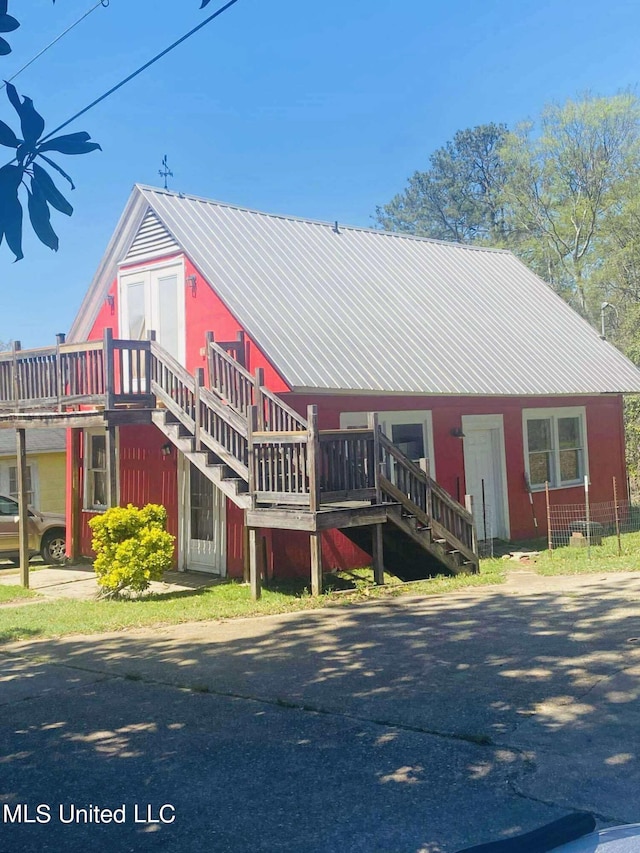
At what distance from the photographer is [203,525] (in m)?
15.6

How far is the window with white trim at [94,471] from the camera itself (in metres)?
17.9

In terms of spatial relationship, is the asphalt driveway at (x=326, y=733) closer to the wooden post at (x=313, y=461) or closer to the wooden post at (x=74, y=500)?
the wooden post at (x=313, y=461)

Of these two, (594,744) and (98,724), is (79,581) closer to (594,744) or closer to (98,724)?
(98,724)

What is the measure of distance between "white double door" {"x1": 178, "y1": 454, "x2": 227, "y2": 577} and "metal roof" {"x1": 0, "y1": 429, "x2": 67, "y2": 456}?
30.9 ft

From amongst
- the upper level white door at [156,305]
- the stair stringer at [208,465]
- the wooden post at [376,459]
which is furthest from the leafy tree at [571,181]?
Result: the stair stringer at [208,465]

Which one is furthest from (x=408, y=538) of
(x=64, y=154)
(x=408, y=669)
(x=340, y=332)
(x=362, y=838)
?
(x=64, y=154)

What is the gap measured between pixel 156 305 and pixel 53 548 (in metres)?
5.68

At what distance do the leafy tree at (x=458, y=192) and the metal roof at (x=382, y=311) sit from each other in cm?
3118

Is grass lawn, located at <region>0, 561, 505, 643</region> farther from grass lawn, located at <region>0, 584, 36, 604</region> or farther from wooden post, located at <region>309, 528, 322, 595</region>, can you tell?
grass lawn, located at <region>0, 584, 36, 604</region>

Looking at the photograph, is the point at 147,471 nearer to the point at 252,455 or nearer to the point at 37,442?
the point at 252,455

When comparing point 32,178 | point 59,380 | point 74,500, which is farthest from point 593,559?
point 32,178

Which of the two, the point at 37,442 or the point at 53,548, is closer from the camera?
the point at 53,548

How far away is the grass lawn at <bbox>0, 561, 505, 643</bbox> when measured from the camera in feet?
35.5

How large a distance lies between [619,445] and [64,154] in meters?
18.8
